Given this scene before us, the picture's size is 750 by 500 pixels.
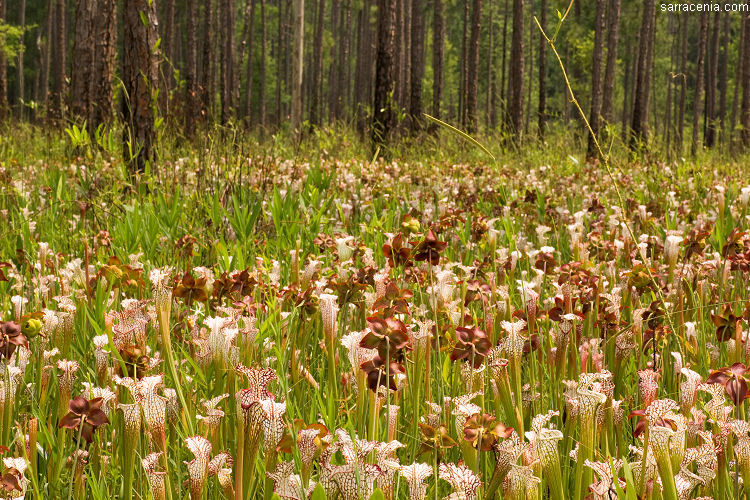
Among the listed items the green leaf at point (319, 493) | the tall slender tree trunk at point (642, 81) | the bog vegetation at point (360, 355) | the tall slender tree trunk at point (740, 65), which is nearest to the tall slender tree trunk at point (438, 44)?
the tall slender tree trunk at point (642, 81)

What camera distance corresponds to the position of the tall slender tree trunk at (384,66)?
1236 centimetres

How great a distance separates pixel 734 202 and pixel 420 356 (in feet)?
17.3

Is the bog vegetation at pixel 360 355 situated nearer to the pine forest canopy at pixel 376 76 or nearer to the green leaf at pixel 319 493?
the green leaf at pixel 319 493

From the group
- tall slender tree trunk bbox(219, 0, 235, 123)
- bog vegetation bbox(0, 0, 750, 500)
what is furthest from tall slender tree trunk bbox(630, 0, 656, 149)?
tall slender tree trunk bbox(219, 0, 235, 123)

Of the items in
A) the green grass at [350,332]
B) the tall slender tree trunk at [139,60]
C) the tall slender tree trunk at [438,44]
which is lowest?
the green grass at [350,332]

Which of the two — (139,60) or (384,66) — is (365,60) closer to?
(384,66)

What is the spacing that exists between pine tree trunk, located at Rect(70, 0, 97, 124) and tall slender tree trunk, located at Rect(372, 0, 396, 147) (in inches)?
199

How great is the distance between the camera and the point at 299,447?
1.15m

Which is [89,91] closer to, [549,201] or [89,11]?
[89,11]

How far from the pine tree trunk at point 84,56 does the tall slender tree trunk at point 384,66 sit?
5057 mm

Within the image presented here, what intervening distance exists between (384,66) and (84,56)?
5.65m

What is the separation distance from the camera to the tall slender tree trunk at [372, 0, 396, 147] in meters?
12.4

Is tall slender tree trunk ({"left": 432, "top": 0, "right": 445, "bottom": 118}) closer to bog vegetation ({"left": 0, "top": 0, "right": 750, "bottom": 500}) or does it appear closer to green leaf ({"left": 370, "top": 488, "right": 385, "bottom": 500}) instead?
bog vegetation ({"left": 0, "top": 0, "right": 750, "bottom": 500})

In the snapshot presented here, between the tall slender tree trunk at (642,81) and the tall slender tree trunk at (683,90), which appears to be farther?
the tall slender tree trunk at (683,90)
